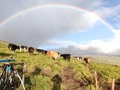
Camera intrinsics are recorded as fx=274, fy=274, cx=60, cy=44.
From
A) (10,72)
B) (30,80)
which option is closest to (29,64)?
(30,80)

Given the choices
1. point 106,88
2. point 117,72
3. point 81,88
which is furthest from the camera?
point 117,72

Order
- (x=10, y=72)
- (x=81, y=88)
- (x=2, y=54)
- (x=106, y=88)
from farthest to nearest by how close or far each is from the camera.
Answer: (x=2, y=54) → (x=106, y=88) → (x=81, y=88) → (x=10, y=72)

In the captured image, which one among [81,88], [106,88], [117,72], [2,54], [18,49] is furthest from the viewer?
[18,49]

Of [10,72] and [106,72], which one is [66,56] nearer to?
[106,72]

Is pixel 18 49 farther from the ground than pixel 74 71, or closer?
farther from the ground

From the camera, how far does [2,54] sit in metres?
36.2

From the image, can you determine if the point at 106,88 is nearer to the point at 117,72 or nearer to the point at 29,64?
the point at 117,72

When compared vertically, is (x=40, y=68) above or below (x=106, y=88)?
above

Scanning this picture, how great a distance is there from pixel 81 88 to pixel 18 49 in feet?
49.7

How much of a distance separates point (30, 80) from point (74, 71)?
7.05 meters

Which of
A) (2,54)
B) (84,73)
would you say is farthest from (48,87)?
(2,54)

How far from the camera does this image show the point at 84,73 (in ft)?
113

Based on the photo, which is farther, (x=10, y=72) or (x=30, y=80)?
(x=30, y=80)

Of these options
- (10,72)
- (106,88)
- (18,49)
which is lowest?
(106,88)
